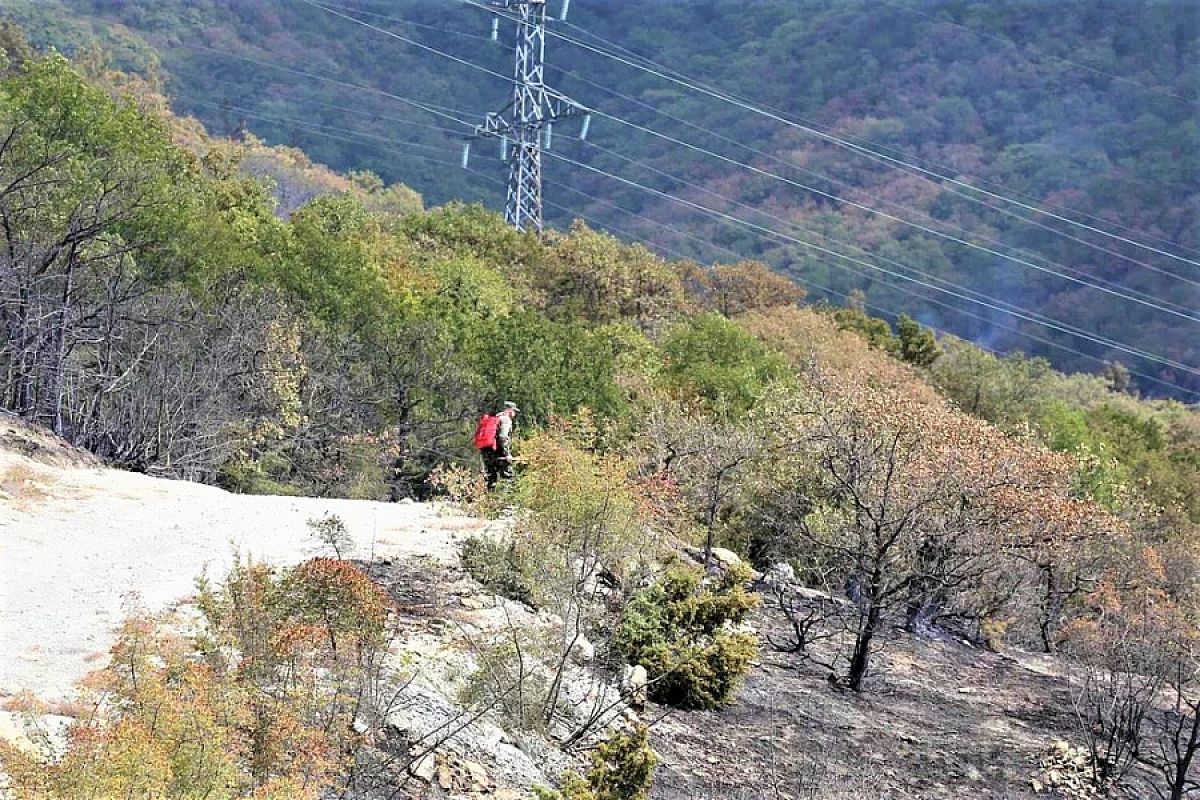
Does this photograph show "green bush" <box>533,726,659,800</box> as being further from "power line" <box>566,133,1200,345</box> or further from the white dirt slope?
"power line" <box>566,133,1200,345</box>

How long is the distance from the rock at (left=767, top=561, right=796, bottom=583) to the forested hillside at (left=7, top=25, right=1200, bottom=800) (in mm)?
94

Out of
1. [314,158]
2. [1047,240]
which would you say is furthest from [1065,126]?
[314,158]

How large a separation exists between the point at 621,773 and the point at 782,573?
1079cm

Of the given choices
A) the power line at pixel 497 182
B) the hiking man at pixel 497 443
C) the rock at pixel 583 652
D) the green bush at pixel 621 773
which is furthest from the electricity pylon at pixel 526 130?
the green bush at pixel 621 773

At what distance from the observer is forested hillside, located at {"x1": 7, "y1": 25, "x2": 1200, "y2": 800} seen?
26.5ft

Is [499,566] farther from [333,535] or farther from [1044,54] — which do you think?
[1044,54]

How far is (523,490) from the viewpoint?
41.7 feet

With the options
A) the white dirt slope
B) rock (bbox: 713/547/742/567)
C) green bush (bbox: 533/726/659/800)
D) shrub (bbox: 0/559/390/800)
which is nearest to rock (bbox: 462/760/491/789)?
green bush (bbox: 533/726/659/800)

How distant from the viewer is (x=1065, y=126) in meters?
128

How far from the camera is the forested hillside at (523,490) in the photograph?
8078mm

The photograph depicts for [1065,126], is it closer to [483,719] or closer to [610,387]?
[610,387]

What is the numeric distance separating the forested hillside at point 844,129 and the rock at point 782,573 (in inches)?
2834

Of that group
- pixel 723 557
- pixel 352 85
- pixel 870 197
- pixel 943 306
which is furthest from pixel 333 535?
pixel 352 85

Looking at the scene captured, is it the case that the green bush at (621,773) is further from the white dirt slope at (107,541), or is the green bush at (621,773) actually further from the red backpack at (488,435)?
the red backpack at (488,435)
